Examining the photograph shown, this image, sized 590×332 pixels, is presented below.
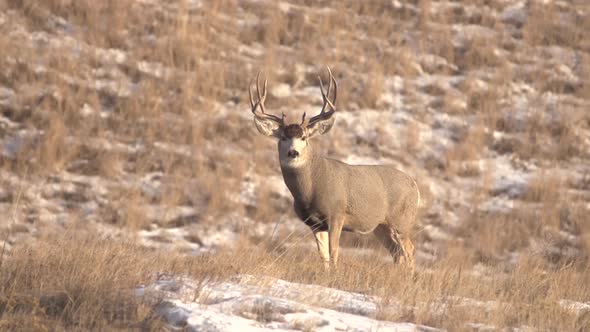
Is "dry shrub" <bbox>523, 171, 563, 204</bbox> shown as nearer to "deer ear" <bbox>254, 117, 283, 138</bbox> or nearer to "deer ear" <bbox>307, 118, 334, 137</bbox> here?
"deer ear" <bbox>307, 118, 334, 137</bbox>

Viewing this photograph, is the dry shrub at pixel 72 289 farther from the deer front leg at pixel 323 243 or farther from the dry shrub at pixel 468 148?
the dry shrub at pixel 468 148

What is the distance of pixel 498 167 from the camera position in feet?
55.3

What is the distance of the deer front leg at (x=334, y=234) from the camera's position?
8.73 m

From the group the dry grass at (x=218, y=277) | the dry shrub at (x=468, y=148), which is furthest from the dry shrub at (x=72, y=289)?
the dry shrub at (x=468, y=148)

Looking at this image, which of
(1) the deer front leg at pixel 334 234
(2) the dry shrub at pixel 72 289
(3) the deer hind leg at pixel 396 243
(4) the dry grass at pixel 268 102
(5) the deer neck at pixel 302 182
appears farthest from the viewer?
(4) the dry grass at pixel 268 102

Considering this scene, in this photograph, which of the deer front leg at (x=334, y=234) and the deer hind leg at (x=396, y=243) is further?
the deer hind leg at (x=396, y=243)

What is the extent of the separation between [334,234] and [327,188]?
510mm

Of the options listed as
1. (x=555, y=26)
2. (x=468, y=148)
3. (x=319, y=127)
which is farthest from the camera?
(x=555, y=26)

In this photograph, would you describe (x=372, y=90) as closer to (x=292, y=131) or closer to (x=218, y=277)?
(x=292, y=131)

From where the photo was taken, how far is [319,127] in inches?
372

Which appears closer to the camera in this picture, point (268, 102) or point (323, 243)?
point (323, 243)

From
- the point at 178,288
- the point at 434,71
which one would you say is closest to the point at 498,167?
the point at 434,71

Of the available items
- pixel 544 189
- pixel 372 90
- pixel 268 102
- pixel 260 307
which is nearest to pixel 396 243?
pixel 260 307

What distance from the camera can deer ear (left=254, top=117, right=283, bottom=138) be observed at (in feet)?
30.2
